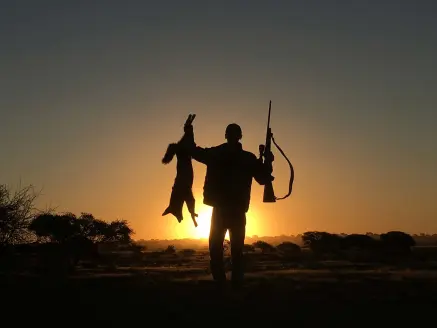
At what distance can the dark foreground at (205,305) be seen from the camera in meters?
6.02

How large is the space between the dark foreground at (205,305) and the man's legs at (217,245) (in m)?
0.26

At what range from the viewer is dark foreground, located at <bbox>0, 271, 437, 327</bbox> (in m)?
6.02

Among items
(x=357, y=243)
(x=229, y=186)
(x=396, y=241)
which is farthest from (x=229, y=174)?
(x=357, y=243)

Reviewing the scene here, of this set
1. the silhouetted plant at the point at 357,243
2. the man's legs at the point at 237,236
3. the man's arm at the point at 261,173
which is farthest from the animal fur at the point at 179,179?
the silhouetted plant at the point at 357,243

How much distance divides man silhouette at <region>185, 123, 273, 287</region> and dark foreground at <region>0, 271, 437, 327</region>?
0.55 m

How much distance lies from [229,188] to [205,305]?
2.62m

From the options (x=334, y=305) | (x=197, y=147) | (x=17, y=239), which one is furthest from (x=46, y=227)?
(x=334, y=305)

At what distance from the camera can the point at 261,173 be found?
9516mm

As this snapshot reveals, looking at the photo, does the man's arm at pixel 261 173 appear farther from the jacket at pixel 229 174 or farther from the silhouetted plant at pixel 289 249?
the silhouetted plant at pixel 289 249

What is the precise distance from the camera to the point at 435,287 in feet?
31.7

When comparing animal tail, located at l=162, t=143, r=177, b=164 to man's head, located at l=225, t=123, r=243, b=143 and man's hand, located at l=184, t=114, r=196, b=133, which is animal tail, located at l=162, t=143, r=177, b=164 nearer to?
man's hand, located at l=184, t=114, r=196, b=133

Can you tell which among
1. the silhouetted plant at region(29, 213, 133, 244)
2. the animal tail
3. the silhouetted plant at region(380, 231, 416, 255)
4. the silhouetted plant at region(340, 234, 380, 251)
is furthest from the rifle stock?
the silhouetted plant at region(340, 234, 380, 251)

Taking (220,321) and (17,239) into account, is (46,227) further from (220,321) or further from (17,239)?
(220,321)

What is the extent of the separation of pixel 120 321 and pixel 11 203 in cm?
1772
